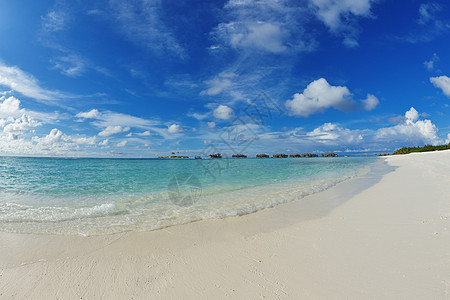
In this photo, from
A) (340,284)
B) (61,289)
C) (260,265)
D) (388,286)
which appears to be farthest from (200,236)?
(388,286)

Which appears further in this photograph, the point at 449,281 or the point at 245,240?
the point at 245,240

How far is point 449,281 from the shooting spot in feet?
9.00

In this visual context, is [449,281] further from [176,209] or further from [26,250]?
[26,250]

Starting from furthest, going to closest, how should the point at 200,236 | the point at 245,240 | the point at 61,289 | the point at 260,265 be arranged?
the point at 200,236 < the point at 245,240 < the point at 260,265 < the point at 61,289

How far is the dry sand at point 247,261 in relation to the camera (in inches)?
110

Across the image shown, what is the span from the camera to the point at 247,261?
11.7 ft

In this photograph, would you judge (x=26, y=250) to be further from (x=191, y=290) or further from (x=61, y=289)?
(x=191, y=290)

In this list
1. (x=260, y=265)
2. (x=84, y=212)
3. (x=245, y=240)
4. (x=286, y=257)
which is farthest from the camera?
(x=84, y=212)

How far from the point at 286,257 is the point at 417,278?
6.17 feet

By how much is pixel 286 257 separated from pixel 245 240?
1.16 metres

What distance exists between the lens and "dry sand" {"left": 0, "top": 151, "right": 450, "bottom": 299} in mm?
2793

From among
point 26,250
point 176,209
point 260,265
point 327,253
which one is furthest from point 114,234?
point 327,253

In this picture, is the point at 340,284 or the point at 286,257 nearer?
the point at 340,284

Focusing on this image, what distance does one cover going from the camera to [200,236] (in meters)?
4.91
